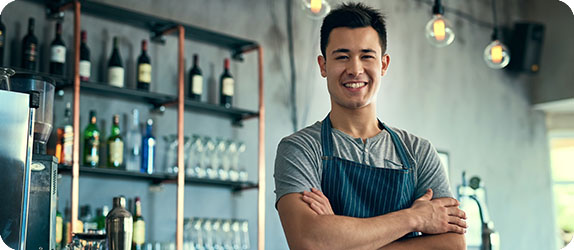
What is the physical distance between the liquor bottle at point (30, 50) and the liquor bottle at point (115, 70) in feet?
1.42

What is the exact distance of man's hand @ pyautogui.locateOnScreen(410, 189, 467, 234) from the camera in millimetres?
1928

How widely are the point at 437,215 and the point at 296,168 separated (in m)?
0.41

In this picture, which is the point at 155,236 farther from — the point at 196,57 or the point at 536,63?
the point at 536,63

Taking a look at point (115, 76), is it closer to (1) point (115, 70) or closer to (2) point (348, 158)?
(1) point (115, 70)

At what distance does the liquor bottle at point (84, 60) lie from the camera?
3896 millimetres

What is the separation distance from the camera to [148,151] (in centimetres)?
418

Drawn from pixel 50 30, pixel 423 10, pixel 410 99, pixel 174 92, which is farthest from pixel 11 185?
pixel 423 10

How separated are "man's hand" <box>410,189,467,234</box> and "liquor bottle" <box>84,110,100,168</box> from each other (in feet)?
7.84

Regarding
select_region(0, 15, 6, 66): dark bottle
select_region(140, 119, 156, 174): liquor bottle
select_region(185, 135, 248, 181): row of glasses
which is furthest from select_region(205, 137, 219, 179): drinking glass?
Answer: select_region(0, 15, 6, 66): dark bottle

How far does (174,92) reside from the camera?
453 cm

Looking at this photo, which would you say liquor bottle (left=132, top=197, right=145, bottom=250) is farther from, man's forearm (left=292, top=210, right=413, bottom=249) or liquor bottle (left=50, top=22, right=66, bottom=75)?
man's forearm (left=292, top=210, right=413, bottom=249)

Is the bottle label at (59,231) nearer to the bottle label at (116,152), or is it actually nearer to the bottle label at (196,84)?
the bottle label at (116,152)

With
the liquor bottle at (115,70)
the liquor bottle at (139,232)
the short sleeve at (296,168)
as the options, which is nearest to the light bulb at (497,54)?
the liquor bottle at (115,70)

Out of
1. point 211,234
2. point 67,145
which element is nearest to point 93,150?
point 67,145
